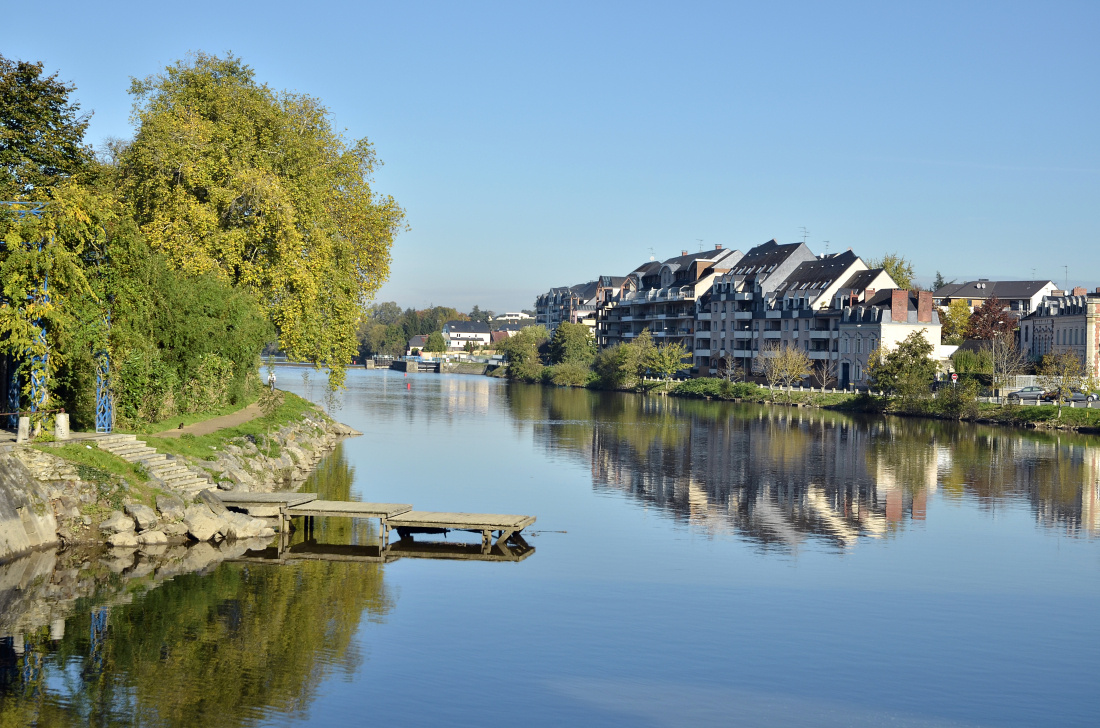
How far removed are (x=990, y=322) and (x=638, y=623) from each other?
103 metres

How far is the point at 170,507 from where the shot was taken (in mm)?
28109

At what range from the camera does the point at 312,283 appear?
157 ft

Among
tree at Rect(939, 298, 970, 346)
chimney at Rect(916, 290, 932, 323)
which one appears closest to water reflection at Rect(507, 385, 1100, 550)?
chimney at Rect(916, 290, 932, 323)

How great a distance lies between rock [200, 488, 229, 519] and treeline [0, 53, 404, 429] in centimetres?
553

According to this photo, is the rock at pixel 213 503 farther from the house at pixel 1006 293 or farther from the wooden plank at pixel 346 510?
the house at pixel 1006 293

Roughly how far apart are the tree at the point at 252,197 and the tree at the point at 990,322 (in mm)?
79187

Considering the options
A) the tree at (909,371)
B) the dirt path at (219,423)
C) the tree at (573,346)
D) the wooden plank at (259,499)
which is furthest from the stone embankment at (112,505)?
the tree at (573,346)

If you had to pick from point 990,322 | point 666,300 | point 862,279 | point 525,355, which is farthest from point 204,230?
point 525,355

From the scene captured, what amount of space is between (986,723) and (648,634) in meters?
6.66

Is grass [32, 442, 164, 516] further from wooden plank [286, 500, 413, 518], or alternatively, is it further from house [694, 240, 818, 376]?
house [694, 240, 818, 376]

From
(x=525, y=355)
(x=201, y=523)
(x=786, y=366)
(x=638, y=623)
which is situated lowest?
(x=638, y=623)

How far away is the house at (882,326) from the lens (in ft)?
331

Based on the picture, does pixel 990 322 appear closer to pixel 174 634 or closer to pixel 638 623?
pixel 638 623

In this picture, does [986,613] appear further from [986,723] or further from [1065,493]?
[1065,493]
